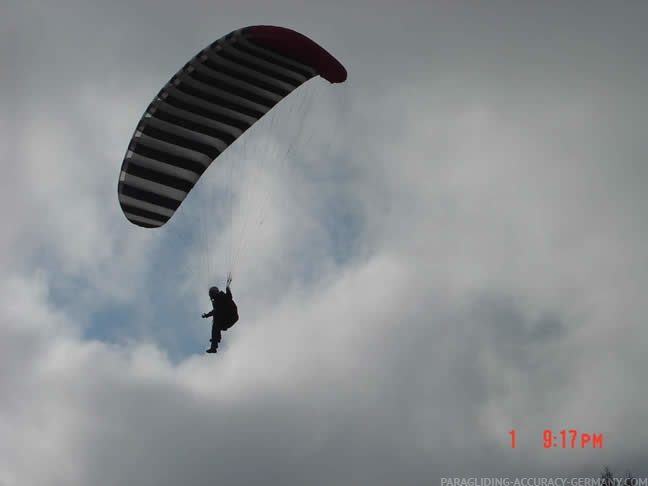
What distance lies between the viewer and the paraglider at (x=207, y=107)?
68.6 feet

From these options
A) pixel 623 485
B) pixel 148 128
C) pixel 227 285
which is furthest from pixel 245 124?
pixel 623 485

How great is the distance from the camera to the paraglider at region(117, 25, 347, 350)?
2092 centimetres

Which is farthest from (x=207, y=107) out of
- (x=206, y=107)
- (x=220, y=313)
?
(x=220, y=313)

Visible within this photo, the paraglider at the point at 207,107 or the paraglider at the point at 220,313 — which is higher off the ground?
the paraglider at the point at 207,107

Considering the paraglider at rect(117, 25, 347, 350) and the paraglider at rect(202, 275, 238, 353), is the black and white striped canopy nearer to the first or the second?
the paraglider at rect(117, 25, 347, 350)

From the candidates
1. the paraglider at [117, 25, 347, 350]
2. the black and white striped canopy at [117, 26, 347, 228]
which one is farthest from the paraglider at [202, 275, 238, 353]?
the black and white striped canopy at [117, 26, 347, 228]

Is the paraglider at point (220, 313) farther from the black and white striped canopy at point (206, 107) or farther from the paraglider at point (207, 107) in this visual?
the black and white striped canopy at point (206, 107)

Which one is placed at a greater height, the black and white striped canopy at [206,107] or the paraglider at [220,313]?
the black and white striped canopy at [206,107]

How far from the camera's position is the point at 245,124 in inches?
904

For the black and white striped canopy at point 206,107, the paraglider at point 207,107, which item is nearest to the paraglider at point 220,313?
the paraglider at point 207,107

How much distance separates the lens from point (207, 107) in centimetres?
2217

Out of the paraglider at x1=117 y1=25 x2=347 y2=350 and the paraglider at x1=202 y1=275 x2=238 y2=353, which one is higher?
the paraglider at x1=117 y1=25 x2=347 y2=350

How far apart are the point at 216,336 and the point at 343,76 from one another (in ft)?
24.7

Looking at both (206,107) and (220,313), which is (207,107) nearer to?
(206,107)
